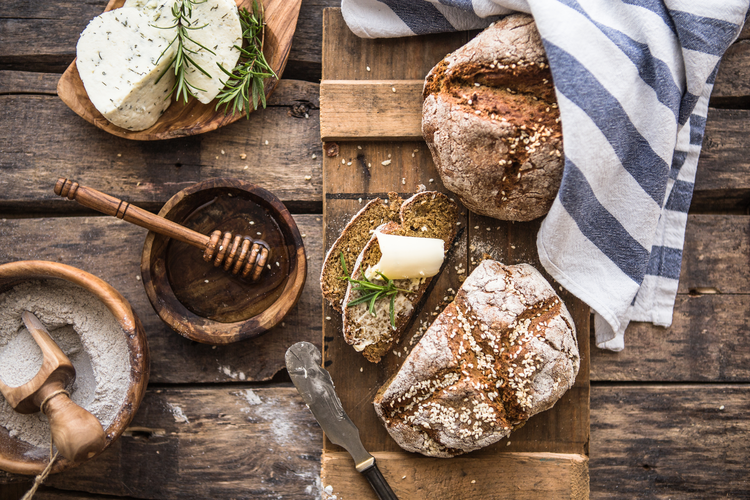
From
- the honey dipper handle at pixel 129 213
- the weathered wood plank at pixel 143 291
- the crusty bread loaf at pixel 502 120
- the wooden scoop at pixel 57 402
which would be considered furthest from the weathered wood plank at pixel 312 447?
the crusty bread loaf at pixel 502 120

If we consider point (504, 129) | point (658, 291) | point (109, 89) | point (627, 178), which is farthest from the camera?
point (658, 291)

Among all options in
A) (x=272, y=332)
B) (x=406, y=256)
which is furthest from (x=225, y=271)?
(x=406, y=256)

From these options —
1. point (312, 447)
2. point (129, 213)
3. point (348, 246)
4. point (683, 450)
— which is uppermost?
point (129, 213)

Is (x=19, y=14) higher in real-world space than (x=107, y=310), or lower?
higher

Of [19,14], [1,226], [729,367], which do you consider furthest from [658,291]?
[19,14]

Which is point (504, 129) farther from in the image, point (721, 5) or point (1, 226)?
point (1, 226)

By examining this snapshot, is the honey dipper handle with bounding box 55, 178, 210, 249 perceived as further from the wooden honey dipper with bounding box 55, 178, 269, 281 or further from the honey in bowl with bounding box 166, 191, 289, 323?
the honey in bowl with bounding box 166, 191, 289, 323

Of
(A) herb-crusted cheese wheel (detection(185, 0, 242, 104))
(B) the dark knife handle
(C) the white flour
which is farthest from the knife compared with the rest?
(A) herb-crusted cheese wheel (detection(185, 0, 242, 104))

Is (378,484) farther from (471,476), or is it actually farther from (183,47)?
(183,47)
